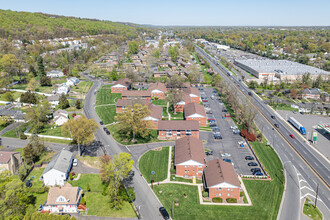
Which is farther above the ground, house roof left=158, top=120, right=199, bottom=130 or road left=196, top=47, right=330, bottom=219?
house roof left=158, top=120, right=199, bottom=130

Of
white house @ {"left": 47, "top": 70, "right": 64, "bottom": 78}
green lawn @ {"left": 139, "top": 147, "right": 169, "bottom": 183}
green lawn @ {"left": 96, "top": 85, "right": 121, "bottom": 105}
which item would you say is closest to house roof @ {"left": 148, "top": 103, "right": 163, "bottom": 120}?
green lawn @ {"left": 139, "top": 147, "right": 169, "bottom": 183}

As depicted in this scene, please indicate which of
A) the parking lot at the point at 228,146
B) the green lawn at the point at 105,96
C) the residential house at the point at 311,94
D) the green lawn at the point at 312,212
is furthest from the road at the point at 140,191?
the residential house at the point at 311,94

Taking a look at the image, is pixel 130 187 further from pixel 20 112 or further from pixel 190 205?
pixel 20 112

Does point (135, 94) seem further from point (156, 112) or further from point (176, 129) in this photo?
point (176, 129)

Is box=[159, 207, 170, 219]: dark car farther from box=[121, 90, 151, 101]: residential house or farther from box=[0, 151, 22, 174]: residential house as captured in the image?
box=[121, 90, 151, 101]: residential house

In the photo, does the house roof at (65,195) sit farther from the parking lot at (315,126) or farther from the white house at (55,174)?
the parking lot at (315,126)

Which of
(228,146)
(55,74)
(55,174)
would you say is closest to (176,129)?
(228,146)
